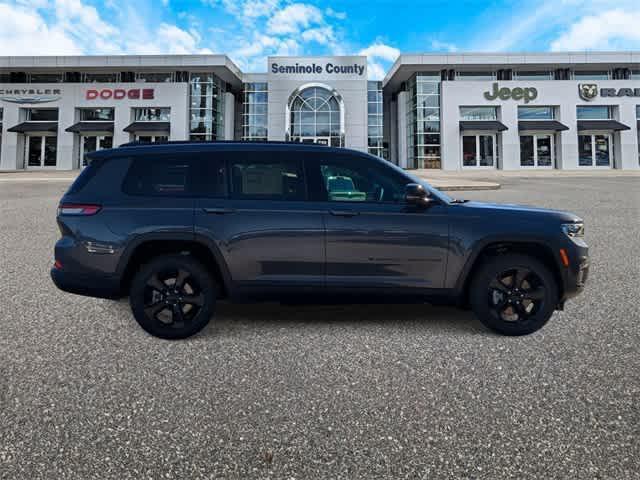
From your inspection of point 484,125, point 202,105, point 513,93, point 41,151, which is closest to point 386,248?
point 484,125

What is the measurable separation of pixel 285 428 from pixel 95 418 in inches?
45.1

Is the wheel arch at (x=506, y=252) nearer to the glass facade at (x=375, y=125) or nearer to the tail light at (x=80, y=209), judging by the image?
the tail light at (x=80, y=209)

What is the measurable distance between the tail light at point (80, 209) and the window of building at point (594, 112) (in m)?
48.6

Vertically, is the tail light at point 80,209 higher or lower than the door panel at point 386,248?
higher

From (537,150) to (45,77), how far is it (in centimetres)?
5266

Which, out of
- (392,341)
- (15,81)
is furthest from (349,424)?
(15,81)

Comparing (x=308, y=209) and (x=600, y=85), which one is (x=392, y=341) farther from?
(x=600, y=85)

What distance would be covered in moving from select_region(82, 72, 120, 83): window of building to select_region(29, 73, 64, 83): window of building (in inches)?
113

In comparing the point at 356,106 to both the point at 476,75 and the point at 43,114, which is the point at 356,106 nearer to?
the point at 476,75

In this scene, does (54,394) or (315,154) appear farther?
(315,154)

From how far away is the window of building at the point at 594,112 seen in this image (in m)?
41.1

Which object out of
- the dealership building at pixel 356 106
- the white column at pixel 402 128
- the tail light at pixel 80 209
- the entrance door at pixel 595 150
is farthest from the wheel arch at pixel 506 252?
the entrance door at pixel 595 150

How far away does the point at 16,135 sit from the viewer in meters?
41.3

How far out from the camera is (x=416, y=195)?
3506 millimetres
